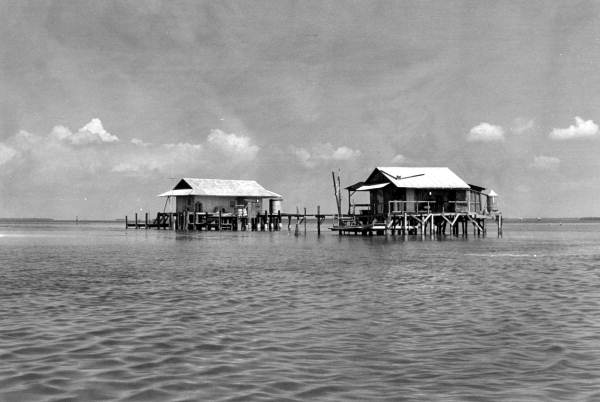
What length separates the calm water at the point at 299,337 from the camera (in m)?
7.32

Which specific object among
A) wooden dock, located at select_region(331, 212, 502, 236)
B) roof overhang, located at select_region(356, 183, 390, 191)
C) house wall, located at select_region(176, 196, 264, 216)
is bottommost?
wooden dock, located at select_region(331, 212, 502, 236)

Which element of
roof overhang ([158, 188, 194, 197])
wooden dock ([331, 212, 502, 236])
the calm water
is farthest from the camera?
roof overhang ([158, 188, 194, 197])

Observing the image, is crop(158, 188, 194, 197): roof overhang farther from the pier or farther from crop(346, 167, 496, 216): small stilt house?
crop(346, 167, 496, 216): small stilt house

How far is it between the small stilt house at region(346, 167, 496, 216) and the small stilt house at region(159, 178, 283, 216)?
18.1 metres

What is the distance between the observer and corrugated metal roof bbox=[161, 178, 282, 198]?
65.5 meters

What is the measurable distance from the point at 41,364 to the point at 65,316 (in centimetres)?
409

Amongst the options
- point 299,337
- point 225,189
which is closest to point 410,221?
point 225,189

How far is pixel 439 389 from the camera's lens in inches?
285

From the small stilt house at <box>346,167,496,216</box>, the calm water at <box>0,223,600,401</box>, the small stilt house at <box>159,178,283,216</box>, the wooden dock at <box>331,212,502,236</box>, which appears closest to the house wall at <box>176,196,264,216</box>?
the small stilt house at <box>159,178,283,216</box>

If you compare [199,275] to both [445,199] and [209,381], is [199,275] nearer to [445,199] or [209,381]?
[209,381]

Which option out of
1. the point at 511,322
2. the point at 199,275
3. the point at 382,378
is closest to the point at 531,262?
the point at 199,275

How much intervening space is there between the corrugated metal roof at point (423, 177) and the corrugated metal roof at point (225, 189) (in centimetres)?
2012

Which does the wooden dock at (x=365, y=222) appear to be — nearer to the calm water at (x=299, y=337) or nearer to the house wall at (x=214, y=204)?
the house wall at (x=214, y=204)

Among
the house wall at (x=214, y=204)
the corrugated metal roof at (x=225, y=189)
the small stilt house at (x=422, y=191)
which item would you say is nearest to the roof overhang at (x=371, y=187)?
the small stilt house at (x=422, y=191)
